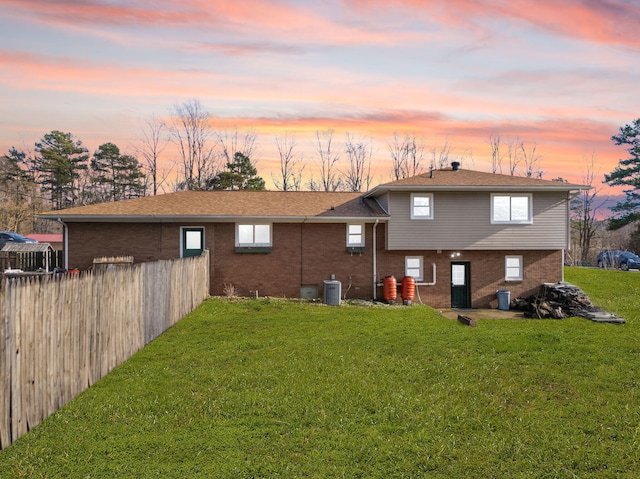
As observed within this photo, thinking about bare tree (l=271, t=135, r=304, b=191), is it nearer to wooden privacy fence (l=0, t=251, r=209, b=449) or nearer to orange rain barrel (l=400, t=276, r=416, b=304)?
orange rain barrel (l=400, t=276, r=416, b=304)

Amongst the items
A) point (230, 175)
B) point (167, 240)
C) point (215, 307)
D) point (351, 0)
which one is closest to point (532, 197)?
point (351, 0)

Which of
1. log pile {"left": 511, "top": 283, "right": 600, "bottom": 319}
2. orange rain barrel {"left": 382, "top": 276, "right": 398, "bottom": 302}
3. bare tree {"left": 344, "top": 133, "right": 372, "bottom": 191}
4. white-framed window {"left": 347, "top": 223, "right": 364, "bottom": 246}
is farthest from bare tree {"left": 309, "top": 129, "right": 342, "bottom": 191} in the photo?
log pile {"left": 511, "top": 283, "right": 600, "bottom": 319}

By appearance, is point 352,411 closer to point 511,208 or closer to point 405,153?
point 511,208

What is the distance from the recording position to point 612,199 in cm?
5541

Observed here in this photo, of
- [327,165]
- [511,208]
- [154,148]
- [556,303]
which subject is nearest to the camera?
[556,303]

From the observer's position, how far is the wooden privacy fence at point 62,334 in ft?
17.9

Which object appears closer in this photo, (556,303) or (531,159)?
(556,303)

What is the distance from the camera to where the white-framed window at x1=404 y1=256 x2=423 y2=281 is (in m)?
21.6

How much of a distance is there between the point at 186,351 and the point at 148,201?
1393cm

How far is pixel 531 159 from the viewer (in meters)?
54.2

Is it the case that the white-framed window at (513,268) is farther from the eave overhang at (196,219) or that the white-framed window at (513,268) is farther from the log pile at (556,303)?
the eave overhang at (196,219)

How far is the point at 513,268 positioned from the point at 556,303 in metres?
2.97

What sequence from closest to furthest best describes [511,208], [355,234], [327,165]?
[355,234] < [511,208] < [327,165]

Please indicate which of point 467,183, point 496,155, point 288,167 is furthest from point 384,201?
point 496,155
